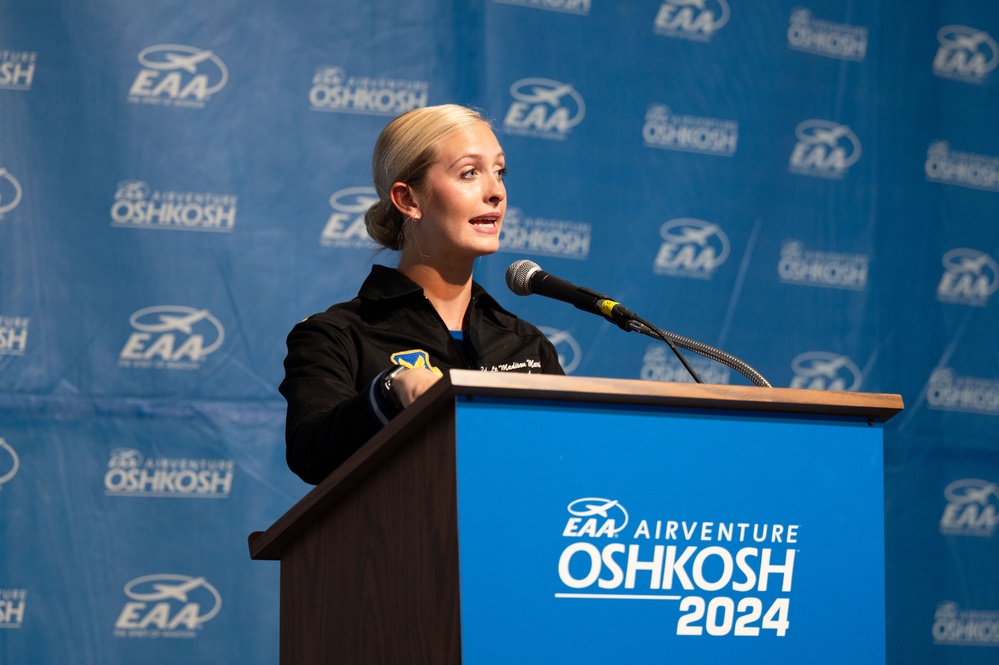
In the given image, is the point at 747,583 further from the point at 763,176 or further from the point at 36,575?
the point at 763,176

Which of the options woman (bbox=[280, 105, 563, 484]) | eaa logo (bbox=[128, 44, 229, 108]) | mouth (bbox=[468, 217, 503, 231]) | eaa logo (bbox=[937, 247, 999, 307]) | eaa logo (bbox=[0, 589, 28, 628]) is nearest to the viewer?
woman (bbox=[280, 105, 563, 484])

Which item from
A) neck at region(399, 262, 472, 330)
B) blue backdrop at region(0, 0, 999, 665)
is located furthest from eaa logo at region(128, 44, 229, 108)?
neck at region(399, 262, 472, 330)

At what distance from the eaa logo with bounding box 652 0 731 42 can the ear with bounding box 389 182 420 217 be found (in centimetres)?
183

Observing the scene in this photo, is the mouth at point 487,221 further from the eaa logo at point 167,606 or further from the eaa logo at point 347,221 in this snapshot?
the eaa logo at point 167,606

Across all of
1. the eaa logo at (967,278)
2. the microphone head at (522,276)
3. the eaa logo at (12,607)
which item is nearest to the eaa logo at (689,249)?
the eaa logo at (967,278)

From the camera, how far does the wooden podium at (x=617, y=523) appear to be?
3.75 ft

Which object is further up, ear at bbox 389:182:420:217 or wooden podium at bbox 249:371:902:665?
ear at bbox 389:182:420:217

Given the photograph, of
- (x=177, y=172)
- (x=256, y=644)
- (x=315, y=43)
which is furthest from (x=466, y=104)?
(x=256, y=644)

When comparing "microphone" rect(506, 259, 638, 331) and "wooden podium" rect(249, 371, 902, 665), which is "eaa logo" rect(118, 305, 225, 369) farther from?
"wooden podium" rect(249, 371, 902, 665)

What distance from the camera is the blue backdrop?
3.01m

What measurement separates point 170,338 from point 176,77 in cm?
73

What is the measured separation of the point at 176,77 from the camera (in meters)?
3.17

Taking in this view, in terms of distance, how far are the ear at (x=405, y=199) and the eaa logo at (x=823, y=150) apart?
199cm

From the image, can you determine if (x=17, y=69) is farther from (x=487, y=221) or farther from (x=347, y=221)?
(x=487, y=221)
